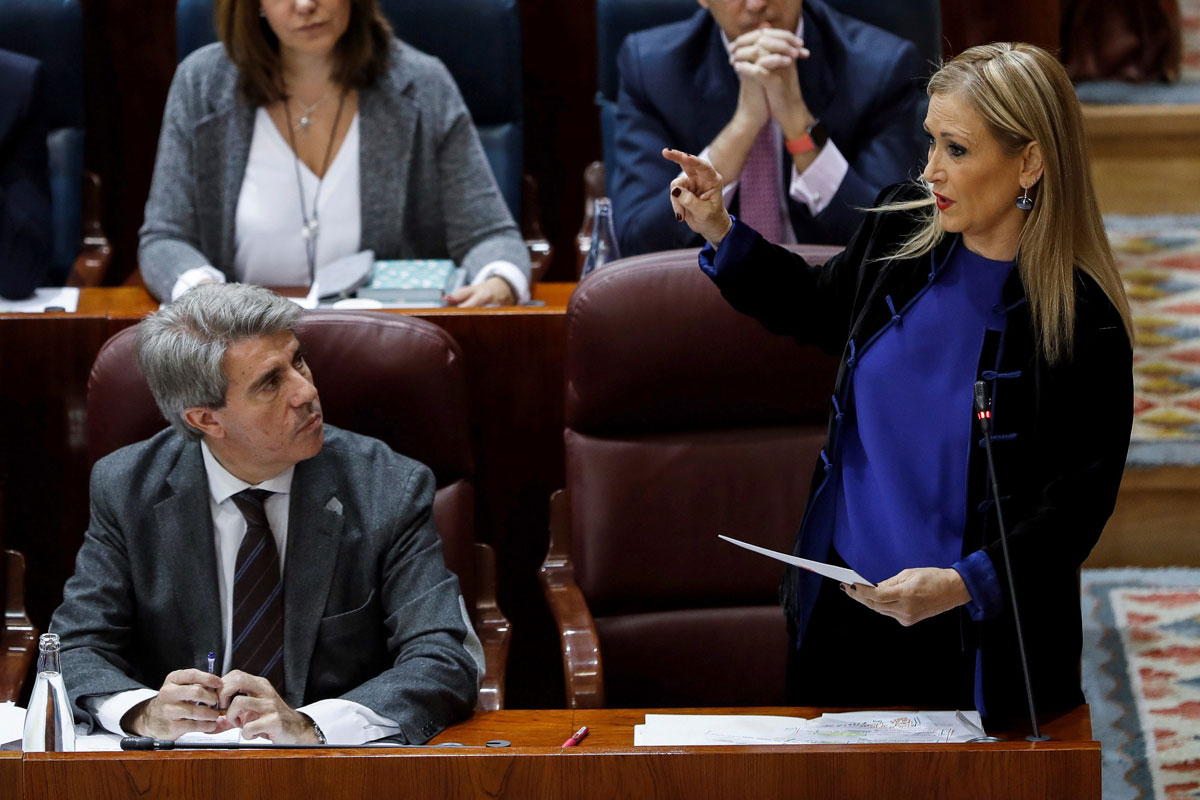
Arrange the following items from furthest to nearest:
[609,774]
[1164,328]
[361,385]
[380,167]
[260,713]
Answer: [1164,328] → [380,167] → [361,385] → [260,713] → [609,774]

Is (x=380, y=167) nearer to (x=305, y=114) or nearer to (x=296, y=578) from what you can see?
(x=305, y=114)

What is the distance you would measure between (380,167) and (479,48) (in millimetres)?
358

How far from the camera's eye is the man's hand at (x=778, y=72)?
180 centimetres

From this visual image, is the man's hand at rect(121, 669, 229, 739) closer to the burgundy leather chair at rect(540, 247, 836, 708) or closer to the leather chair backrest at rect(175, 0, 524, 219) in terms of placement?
the burgundy leather chair at rect(540, 247, 836, 708)

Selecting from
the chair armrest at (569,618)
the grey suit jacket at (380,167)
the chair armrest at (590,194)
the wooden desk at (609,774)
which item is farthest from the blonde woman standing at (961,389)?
the chair armrest at (590,194)

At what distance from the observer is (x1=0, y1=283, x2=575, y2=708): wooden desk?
175cm

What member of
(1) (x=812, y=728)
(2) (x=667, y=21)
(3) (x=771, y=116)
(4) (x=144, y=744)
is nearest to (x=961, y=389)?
(1) (x=812, y=728)

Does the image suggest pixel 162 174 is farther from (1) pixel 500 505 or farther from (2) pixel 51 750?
(2) pixel 51 750

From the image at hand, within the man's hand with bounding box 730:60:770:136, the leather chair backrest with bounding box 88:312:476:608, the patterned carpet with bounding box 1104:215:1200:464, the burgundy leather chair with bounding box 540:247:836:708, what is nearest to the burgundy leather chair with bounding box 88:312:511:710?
the leather chair backrest with bounding box 88:312:476:608

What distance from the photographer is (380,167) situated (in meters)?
2.10

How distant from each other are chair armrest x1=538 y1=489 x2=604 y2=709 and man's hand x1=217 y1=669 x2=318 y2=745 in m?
0.31

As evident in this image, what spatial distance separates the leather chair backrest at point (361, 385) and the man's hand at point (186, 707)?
0.34 metres

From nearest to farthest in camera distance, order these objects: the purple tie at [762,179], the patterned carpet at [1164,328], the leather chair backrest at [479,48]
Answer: the purple tie at [762,179], the patterned carpet at [1164,328], the leather chair backrest at [479,48]

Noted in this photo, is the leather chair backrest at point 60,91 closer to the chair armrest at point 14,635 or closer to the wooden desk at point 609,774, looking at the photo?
the chair armrest at point 14,635
